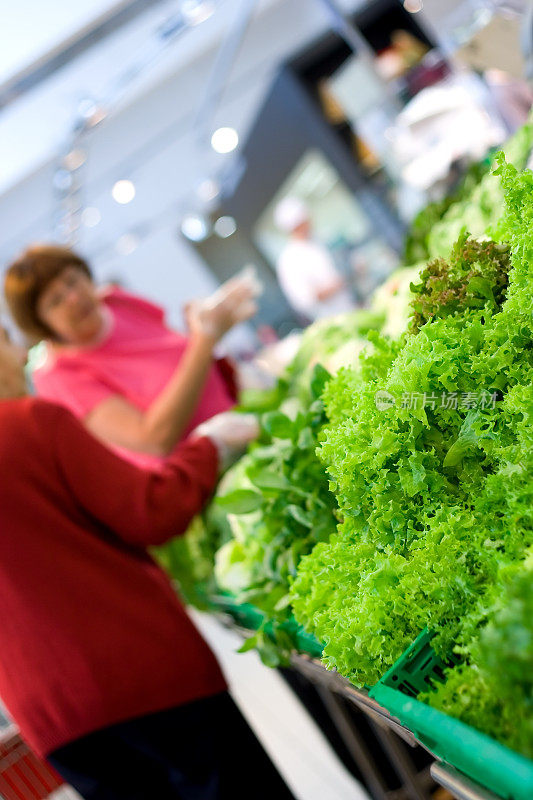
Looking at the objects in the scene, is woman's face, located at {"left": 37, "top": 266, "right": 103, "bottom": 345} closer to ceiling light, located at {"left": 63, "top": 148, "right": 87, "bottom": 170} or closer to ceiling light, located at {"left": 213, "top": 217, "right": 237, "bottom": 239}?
ceiling light, located at {"left": 63, "top": 148, "right": 87, "bottom": 170}

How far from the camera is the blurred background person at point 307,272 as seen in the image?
6855mm

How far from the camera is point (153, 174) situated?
11.7 meters

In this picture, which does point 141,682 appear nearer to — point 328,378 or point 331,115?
point 328,378

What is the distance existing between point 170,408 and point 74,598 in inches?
31.4

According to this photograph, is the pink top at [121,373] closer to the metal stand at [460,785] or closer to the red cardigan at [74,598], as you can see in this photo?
A: the red cardigan at [74,598]

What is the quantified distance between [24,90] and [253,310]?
3.84 ft

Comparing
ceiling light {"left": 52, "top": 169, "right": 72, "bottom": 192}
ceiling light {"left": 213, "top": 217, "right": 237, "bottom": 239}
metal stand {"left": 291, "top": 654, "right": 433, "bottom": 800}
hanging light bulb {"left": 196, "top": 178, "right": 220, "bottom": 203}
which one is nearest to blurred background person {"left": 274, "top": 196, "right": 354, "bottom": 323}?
hanging light bulb {"left": 196, "top": 178, "right": 220, "bottom": 203}

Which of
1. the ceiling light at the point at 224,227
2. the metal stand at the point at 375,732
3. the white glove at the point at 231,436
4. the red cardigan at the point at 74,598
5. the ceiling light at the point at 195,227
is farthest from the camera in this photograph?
the ceiling light at the point at 195,227

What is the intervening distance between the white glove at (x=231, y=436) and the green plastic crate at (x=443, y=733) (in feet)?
4.61

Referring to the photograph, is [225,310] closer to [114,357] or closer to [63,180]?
[114,357]

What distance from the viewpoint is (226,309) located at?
9.05ft

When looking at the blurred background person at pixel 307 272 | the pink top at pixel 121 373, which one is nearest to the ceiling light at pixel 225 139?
the blurred background person at pixel 307 272

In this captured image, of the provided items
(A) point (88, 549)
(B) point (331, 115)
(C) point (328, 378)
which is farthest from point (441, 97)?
(B) point (331, 115)

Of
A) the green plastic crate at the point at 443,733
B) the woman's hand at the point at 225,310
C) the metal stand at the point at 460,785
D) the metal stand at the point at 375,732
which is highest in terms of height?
the woman's hand at the point at 225,310
